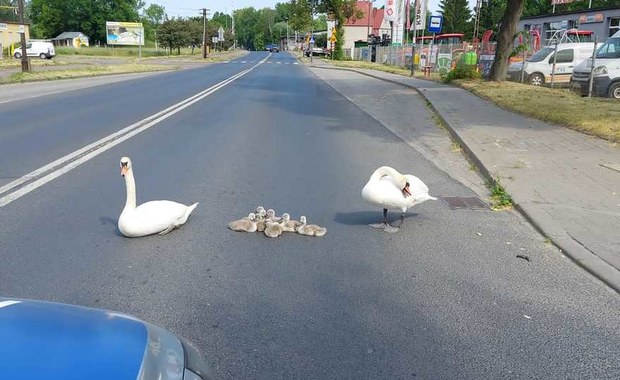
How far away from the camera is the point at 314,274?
486 cm

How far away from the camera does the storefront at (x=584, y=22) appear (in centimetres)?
4012

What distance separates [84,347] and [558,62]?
25.9 m

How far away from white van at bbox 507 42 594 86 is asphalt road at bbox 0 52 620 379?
17431 mm

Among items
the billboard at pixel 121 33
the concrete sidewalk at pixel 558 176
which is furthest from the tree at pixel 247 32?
the concrete sidewalk at pixel 558 176

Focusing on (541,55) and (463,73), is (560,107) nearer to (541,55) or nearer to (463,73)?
(541,55)

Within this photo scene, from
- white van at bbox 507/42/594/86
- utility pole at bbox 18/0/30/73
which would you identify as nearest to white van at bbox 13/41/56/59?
utility pole at bbox 18/0/30/73

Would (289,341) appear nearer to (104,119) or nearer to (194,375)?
(194,375)

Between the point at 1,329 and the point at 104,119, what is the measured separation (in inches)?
515

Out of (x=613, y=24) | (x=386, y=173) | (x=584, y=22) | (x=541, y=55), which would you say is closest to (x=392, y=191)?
(x=386, y=173)

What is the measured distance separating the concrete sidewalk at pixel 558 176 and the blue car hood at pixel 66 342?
406 centimetres

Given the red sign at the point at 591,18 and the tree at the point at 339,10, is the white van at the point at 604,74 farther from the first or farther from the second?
the tree at the point at 339,10

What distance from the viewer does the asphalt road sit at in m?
3.64

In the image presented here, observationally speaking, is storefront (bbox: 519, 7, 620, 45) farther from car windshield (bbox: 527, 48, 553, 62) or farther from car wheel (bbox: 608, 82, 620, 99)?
car wheel (bbox: 608, 82, 620, 99)

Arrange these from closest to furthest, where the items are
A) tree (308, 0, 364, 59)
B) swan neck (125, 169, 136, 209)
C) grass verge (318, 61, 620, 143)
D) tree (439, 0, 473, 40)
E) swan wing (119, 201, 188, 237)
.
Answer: swan wing (119, 201, 188, 237), swan neck (125, 169, 136, 209), grass verge (318, 61, 620, 143), tree (308, 0, 364, 59), tree (439, 0, 473, 40)
